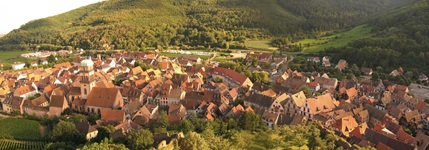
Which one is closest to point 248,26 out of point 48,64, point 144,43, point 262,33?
point 262,33

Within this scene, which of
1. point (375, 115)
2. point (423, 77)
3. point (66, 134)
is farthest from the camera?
point (423, 77)

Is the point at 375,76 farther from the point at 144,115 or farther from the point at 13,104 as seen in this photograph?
the point at 13,104

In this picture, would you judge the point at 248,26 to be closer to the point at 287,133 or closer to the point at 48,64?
the point at 48,64

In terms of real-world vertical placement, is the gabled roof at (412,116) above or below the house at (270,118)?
below

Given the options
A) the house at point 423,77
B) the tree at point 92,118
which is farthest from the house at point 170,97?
the house at point 423,77

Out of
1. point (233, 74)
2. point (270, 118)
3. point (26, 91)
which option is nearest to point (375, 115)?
point (270, 118)

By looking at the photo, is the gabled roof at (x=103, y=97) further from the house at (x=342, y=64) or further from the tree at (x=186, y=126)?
the house at (x=342, y=64)

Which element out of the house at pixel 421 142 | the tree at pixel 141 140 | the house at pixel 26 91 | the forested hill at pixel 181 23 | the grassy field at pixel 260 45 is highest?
the forested hill at pixel 181 23
